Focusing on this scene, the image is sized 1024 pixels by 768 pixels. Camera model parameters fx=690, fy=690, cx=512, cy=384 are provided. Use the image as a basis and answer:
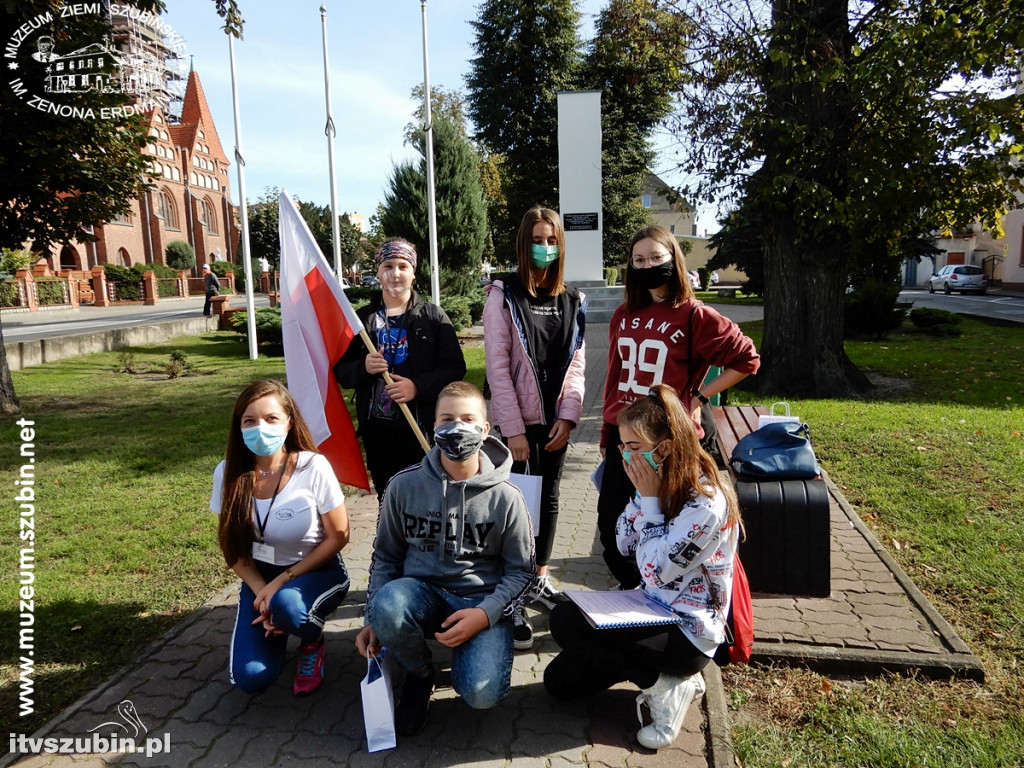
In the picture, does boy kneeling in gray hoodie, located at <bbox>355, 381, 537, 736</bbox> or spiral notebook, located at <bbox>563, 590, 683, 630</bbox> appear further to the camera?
boy kneeling in gray hoodie, located at <bbox>355, 381, 537, 736</bbox>

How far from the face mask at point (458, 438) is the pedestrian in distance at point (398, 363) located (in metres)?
0.76

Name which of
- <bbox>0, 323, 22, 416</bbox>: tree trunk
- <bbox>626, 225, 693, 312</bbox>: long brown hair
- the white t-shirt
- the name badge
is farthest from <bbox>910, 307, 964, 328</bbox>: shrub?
<bbox>0, 323, 22, 416</bbox>: tree trunk

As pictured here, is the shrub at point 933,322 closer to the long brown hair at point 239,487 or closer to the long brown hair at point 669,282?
the long brown hair at point 669,282

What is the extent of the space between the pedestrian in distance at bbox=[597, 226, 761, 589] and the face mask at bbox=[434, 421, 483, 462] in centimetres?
84

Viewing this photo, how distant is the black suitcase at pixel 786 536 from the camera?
367 cm

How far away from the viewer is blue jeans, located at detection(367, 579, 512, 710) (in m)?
2.74

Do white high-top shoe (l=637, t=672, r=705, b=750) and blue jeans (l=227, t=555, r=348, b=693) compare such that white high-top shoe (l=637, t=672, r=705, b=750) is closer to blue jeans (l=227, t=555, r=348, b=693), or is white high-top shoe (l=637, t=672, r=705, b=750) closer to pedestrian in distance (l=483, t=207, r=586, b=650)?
pedestrian in distance (l=483, t=207, r=586, b=650)

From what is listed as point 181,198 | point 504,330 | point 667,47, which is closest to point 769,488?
point 504,330

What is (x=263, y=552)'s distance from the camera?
3.22m

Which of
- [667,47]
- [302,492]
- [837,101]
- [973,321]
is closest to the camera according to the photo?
[302,492]

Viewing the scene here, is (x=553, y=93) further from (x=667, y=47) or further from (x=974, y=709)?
(x=974, y=709)

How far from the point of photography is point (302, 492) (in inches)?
126

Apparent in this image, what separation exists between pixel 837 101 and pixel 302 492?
8262mm

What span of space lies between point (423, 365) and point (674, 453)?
5.05ft
